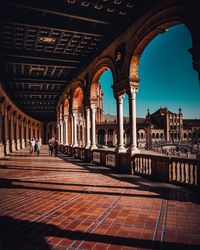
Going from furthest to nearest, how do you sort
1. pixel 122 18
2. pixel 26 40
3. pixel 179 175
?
pixel 26 40
pixel 122 18
pixel 179 175

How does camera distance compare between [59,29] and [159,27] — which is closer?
[159,27]

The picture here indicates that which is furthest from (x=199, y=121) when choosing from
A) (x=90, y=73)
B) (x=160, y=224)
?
(x=160, y=224)

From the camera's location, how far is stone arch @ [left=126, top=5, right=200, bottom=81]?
5.74m

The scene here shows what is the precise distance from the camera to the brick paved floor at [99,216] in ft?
10.5

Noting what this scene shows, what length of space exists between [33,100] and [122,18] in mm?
19730

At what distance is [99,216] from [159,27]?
654 cm

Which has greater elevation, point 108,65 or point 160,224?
point 108,65

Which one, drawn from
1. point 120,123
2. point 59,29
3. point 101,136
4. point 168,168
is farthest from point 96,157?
point 101,136

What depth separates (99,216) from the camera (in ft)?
13.8

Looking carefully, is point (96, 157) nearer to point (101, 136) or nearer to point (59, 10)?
point (59, 10)

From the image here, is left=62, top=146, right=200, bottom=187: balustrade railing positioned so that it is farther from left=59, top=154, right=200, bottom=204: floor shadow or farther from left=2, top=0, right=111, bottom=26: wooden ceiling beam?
left=2, top=0, right=111, bottom=26: wooden ceiling beam

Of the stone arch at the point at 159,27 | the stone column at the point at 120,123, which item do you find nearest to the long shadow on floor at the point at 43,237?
the stone arch at the point at 159,27

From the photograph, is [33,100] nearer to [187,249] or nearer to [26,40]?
[26,40]

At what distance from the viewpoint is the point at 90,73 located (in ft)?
43.6
